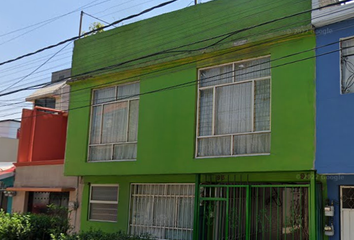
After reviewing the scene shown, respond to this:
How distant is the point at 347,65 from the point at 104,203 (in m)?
8.31

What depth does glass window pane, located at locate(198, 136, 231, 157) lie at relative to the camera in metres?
10.8

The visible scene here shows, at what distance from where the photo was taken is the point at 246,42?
1052 cm

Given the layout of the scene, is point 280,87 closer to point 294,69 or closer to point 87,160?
point 294,69

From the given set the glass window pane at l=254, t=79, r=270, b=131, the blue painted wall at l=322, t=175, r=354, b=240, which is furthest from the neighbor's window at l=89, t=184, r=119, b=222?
the blue painted wall at l=322, t=175, r=354, b=240

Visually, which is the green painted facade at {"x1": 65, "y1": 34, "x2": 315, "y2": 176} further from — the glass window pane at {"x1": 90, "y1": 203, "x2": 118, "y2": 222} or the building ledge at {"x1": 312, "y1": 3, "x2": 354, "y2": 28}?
the glass window pane at {"x1": 90, "y1": 203, "x2": 118, "y2": 222}

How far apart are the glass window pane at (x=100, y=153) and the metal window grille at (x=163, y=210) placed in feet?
4.15

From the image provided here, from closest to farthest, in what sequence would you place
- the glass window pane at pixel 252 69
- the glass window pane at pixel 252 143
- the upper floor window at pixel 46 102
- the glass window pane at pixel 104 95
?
the glass window pane at pixel 252 143, the glass window pane at pixel 252 69, the glass window pane at pixel 104 95, the upper floor window at pixel 46 102

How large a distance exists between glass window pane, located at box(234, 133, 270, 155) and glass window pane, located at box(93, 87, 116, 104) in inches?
186

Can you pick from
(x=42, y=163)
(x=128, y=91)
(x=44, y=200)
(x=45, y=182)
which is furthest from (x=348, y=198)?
(x=44, y=200)

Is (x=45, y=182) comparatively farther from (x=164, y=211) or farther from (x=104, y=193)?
(x=164, y=211)

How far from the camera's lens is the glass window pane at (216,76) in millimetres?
11133

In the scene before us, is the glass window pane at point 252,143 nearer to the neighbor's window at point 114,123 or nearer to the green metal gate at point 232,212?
the green metal gate at point 232,212

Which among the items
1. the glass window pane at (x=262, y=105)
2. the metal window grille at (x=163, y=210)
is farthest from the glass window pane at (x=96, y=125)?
the glass window pane at (x=262, y=105)

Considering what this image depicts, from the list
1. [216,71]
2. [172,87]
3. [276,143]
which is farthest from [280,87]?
[172,87]
